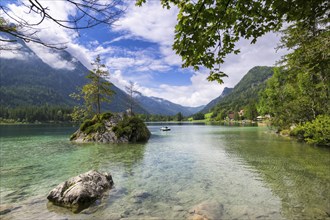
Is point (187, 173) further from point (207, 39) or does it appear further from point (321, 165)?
point (207, 39)

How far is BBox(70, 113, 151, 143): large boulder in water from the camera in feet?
130

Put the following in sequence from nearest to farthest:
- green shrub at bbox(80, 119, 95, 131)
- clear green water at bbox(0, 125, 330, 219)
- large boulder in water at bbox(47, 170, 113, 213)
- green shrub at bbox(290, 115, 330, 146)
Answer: clear green water at bbox(0, 125, 330, 219) → large boulder in water at bbox(47, 170, 113, 213) → green shrub at bbox(290, 115, 330, 146) → green shrub at bbox(80, 119, 95, 131)

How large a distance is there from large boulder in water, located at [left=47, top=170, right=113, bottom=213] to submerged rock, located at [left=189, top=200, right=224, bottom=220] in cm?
473

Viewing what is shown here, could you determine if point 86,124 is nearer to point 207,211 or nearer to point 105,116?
point 105,116

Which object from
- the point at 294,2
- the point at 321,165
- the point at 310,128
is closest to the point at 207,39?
the point at 294,2

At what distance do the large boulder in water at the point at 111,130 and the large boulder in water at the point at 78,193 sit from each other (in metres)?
27.1

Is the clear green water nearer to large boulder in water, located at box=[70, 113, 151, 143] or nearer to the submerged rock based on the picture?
the submerged rock

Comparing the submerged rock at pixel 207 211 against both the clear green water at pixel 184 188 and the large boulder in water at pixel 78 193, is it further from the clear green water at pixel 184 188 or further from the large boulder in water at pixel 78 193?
the large boulder in water at pixel 78 193

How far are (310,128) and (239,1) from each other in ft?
94.1

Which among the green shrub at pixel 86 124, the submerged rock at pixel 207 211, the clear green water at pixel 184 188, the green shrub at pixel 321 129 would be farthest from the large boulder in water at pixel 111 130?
the submerged rock at pixel 207 211

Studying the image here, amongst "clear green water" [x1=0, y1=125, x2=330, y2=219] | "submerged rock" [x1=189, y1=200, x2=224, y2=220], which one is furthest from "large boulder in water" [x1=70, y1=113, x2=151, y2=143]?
"submerged rock" [x1=189, y1=200, x2=224, y2=220]

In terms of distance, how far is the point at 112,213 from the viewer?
9203 millimetres

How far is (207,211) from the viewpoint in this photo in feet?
29.7

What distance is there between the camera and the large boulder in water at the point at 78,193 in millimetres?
10023
